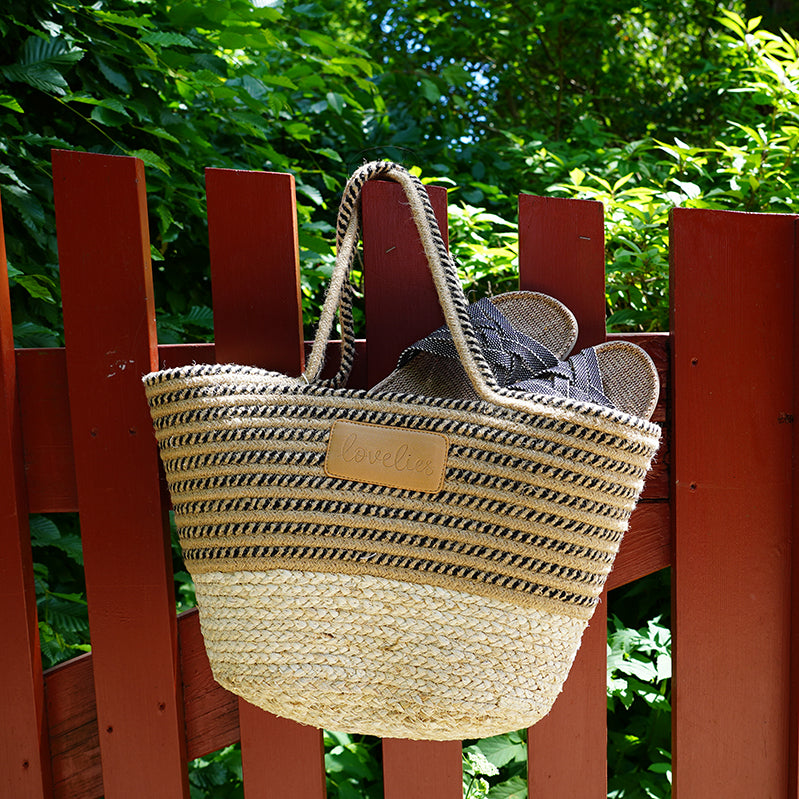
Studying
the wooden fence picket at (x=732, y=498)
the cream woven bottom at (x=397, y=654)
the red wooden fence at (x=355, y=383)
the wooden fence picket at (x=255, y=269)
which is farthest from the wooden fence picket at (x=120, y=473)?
the wooden fence picket at (x=732, y=498)

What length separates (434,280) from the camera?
1.01 metres

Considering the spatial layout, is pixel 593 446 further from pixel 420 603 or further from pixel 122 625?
pixel 122 625

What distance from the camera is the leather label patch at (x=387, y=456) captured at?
95cm

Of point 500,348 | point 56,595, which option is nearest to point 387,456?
point 500,348

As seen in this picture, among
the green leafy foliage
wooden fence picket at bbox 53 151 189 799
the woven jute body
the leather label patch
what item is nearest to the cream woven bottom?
the woven jute body

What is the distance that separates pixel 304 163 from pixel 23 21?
1.06 m

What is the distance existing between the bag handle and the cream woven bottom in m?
0.29

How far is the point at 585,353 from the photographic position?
1100mm

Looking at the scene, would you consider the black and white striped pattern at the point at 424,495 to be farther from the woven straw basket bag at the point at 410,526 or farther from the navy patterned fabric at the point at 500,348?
the navy patterned fabric at the point at 500,348

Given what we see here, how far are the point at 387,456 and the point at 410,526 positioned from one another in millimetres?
101

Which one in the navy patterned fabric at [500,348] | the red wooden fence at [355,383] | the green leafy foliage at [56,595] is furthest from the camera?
the green leafy foliage at [56,595]

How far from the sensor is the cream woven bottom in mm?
973

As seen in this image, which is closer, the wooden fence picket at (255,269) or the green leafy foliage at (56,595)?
the wooden fence picket at (255,269)

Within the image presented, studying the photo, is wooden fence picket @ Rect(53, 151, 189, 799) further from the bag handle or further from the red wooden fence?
the bag handle
